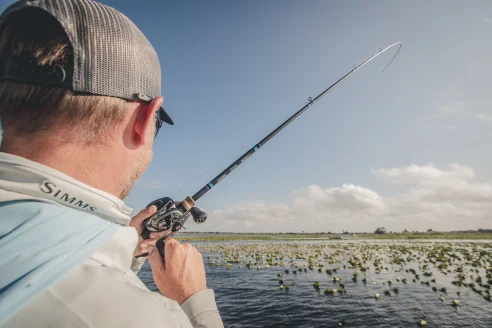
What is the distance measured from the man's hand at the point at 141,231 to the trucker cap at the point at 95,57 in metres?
2.35

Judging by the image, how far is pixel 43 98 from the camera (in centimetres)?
124

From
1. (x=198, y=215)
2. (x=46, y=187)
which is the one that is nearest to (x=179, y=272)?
(x=46, y=187)

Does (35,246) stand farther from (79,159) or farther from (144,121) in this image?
(144,121)

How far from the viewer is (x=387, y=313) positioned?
11.8 meters

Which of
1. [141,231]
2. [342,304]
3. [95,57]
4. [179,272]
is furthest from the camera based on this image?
[342,304]

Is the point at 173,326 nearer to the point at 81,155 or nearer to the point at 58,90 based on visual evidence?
the point at 81,155

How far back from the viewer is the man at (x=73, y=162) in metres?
0.83

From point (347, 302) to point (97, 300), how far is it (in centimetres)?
1492

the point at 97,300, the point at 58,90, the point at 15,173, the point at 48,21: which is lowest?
the point at 97,300

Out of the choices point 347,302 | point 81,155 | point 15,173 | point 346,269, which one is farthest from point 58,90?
point 346,269

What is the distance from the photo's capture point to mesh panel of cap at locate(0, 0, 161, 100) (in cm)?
133

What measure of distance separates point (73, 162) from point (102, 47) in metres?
0.64

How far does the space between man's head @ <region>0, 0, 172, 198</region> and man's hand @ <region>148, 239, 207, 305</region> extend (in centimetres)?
100

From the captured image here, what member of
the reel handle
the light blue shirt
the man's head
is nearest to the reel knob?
the reel handle
